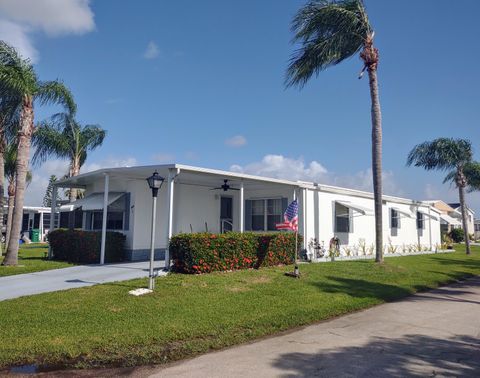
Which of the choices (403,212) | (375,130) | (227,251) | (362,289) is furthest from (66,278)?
(403,212)

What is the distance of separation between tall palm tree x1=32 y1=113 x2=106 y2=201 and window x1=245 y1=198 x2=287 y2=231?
11.4 metres

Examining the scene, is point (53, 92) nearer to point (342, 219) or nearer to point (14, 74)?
point (14, 74)

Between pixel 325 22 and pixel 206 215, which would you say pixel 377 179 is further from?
pixel 206 215

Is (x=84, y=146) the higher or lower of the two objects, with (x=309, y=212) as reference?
higher

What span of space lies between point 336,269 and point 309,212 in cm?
352

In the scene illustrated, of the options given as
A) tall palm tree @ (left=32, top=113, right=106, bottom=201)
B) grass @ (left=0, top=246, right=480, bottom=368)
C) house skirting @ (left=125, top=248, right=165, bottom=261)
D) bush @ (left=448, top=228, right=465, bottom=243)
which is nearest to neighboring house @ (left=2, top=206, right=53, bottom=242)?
tall palm tree @ (left=32, top=113, right=106, bottom=201)

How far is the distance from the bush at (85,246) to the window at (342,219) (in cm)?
866

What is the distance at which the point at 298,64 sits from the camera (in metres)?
14.5

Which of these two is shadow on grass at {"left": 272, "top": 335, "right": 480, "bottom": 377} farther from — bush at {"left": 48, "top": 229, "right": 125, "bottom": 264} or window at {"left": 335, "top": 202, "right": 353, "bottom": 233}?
window at {"left": 335, "top": 202, "right": 353, "bottom": 233}

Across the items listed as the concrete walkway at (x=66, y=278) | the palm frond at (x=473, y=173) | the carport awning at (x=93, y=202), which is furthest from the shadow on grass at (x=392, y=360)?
the palm frond at (x=473, y=173)

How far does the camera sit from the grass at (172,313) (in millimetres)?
5539

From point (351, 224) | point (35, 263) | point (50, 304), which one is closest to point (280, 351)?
point (50, 304)

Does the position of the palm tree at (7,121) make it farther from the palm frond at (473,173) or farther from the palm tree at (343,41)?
the palm frond at (473,173)

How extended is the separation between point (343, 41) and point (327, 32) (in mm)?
620
